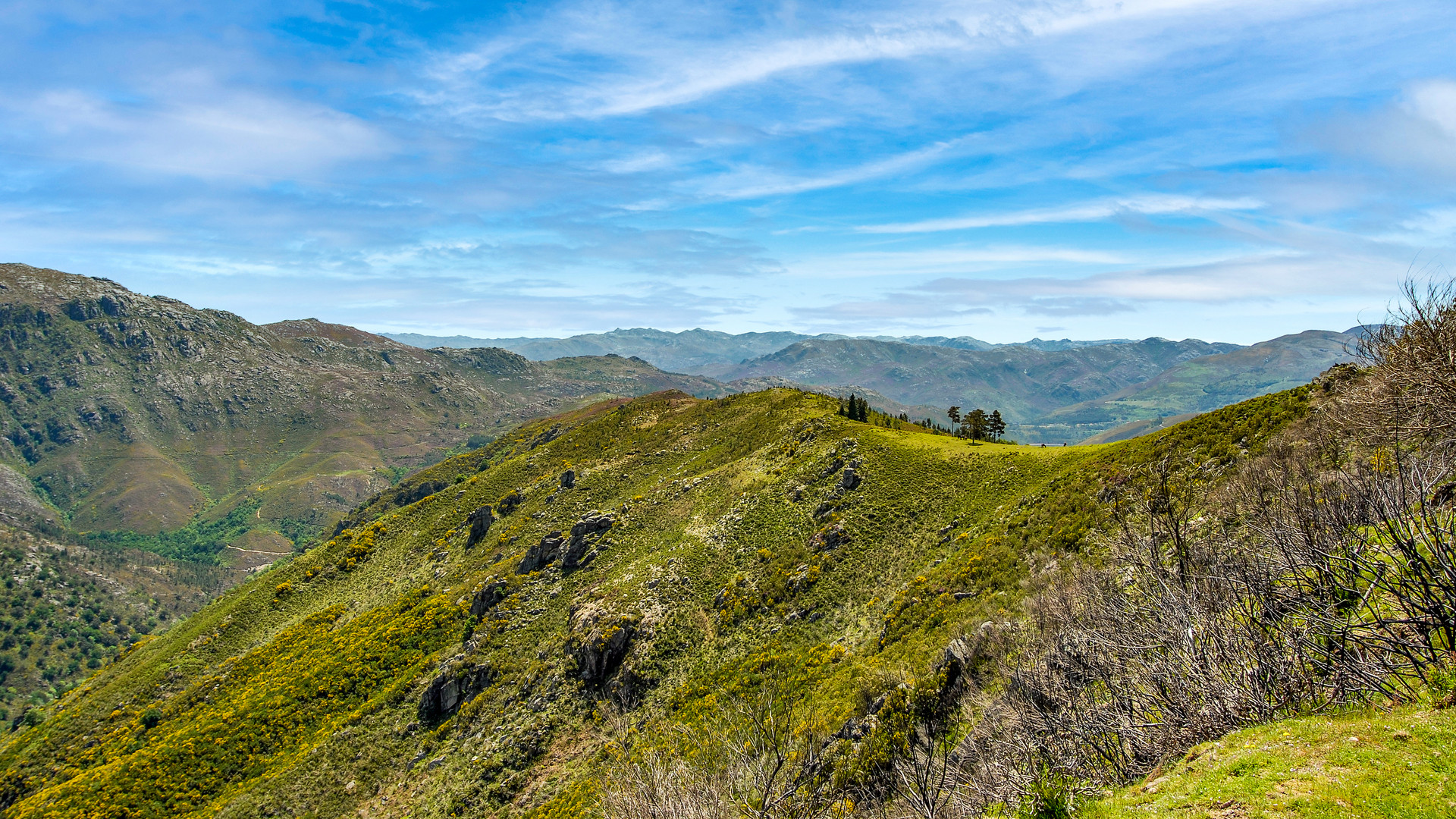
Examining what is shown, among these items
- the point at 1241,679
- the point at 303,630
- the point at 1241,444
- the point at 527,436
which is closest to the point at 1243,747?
the point at 1241,679

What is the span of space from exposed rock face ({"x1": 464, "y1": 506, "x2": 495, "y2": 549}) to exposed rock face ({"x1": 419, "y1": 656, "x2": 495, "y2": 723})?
38475 millimetres

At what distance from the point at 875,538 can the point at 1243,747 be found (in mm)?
45166

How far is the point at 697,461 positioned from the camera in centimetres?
9994

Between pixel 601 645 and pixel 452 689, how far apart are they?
2092cm

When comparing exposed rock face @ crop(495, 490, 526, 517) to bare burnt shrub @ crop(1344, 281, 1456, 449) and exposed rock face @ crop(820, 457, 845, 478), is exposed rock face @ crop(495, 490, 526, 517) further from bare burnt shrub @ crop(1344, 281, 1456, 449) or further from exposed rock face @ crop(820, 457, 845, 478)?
bare burnt shrub @ crop(1344, 281, 1456, 449)

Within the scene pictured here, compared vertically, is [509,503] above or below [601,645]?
above

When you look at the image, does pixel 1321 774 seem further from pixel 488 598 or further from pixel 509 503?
pixel 509 503

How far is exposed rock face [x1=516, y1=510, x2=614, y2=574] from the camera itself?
257ft

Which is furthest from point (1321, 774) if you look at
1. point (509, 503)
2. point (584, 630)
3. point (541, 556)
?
point (509, 503)

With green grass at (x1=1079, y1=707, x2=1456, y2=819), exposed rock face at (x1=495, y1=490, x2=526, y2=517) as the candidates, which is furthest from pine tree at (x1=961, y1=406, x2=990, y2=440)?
exposed rock face at (x1=495, y1=490, x2=526, y2=517)

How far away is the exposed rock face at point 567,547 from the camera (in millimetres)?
78188

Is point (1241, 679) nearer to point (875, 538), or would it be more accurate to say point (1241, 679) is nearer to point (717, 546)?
point (875, 538)

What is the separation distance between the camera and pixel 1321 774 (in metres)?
12.9

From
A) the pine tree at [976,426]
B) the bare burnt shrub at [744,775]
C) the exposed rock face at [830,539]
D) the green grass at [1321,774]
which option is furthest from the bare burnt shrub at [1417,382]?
the pine tree at [976,426]
